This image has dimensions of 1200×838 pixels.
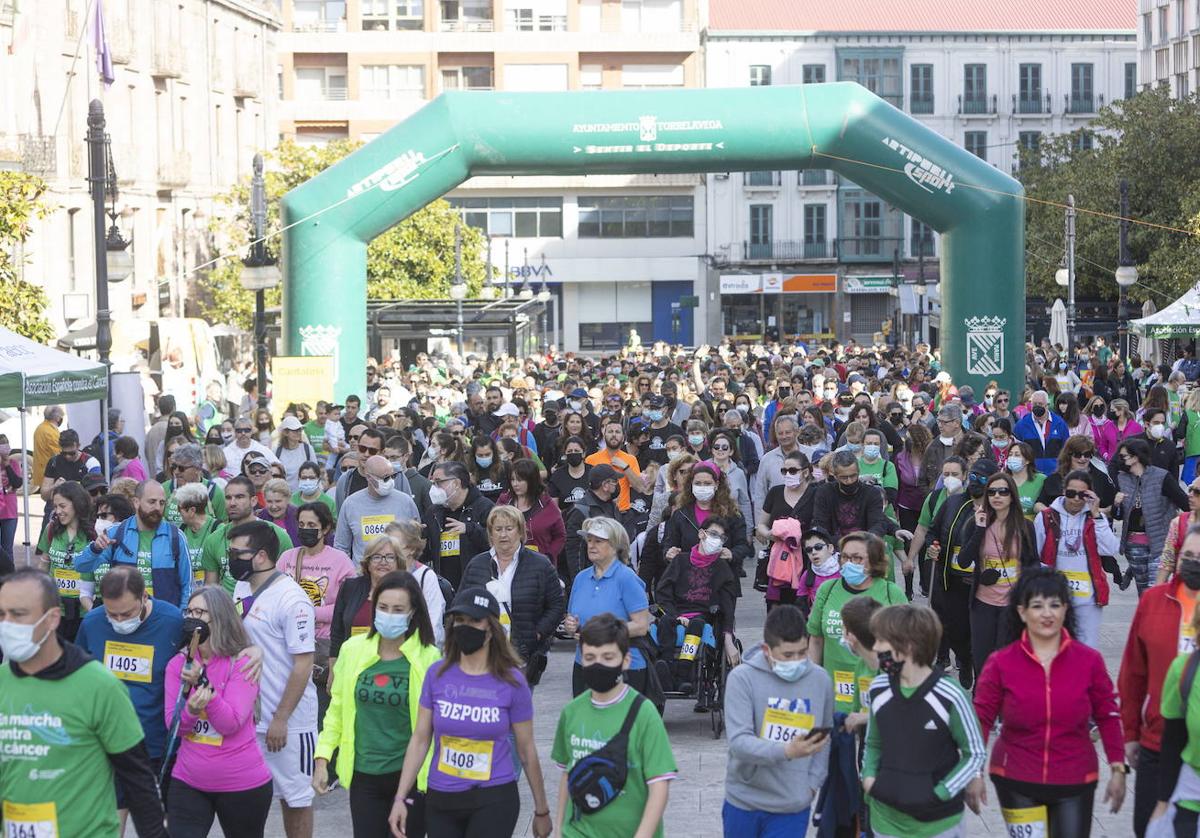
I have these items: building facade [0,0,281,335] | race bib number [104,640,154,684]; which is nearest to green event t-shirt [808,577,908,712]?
race bib number [104,640,154,684]

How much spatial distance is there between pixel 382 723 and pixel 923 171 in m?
17.1

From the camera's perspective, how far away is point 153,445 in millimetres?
18000

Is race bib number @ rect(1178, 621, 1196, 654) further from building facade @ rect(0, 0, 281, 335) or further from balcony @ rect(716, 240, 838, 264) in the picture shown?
balcony @ rect(716, 240, 838, 264)

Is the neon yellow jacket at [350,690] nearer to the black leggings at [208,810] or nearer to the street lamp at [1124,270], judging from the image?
the black leggings at [208,810]

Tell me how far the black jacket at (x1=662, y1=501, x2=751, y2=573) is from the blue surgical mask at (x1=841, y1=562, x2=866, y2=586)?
2437mm

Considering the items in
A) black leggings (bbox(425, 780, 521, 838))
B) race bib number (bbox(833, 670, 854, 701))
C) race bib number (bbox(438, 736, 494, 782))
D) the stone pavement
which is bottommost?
the stone pavement

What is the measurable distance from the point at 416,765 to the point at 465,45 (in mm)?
62484

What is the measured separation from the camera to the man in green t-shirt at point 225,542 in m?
9.48

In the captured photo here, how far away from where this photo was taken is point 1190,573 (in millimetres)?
7215

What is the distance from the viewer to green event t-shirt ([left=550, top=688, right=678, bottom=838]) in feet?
20.4

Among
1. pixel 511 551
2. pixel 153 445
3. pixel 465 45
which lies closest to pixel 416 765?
pixel 511 551

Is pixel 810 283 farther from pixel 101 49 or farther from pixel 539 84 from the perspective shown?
pixel 101 49

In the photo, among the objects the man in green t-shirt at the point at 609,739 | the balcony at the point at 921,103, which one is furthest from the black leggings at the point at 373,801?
the balcony at the point at 921,103

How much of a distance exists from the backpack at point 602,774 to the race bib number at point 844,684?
2385 mm
